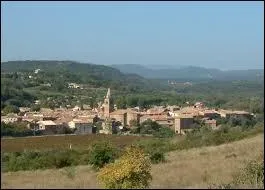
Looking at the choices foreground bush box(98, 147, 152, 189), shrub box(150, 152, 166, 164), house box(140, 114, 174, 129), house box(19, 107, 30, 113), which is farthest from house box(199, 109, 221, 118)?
foreground bush box(98, 147, 152, 189)

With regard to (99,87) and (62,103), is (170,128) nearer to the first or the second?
(62,103)

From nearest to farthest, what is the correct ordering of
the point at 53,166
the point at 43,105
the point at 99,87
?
1. the point at 53,166
2. the point at 43,105
3. the point at 99,87

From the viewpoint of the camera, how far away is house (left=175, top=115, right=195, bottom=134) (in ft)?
164

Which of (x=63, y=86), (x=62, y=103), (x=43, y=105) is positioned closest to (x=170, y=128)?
(x=43, y=105)

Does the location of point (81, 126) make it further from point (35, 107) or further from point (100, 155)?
point (100, 155)

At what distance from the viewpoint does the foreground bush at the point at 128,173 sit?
896cm

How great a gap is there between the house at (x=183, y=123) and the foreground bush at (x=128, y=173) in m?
38.9

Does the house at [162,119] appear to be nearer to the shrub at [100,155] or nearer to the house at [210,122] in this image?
the house at [210,122]

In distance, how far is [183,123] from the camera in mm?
51781

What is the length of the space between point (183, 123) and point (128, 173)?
42.8 meters

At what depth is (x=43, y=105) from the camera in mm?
60375

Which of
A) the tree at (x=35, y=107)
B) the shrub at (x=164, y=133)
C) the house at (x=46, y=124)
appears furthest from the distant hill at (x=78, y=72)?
the shrub at (x=164, y=133)

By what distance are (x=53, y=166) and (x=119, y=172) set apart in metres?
18.4

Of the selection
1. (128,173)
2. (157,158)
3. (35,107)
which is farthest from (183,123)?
(128,173)
